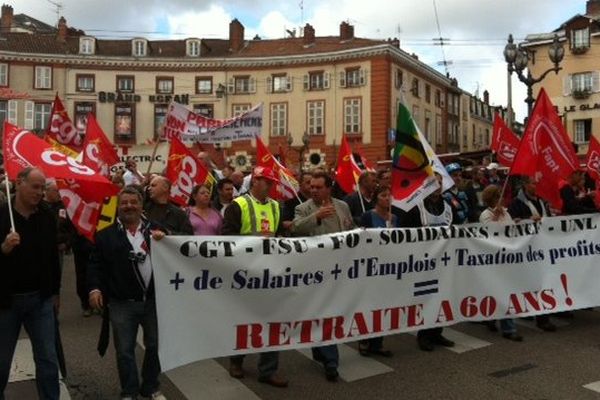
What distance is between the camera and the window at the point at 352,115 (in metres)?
48.3

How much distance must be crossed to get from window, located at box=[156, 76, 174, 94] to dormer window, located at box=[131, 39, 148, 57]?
329cm

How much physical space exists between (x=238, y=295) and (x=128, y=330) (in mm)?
931

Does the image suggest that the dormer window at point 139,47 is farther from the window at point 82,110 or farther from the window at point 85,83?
the window at point 82,110

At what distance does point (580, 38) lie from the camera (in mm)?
44188

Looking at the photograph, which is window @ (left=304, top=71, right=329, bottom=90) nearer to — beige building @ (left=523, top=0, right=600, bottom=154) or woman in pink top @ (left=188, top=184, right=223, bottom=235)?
beige building @ (left=523, top=0, right=600, bottom=154)

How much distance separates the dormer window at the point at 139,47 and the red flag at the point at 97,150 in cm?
4805

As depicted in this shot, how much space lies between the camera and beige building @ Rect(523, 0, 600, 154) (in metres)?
43.5

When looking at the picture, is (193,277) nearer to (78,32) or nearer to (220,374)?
(220,374)

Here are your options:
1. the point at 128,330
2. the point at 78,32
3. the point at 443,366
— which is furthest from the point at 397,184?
the point at 78,32

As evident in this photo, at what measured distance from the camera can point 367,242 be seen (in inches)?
231

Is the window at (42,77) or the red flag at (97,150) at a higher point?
the window at (42,77)

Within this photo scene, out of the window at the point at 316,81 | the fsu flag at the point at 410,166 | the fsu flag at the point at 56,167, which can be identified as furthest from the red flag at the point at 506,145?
the window at the point at 316,81

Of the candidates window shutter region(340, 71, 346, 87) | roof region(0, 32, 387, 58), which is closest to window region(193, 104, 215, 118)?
roof region(0, 32, 387, 58)

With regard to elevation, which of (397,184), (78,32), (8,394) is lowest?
(8,394)
